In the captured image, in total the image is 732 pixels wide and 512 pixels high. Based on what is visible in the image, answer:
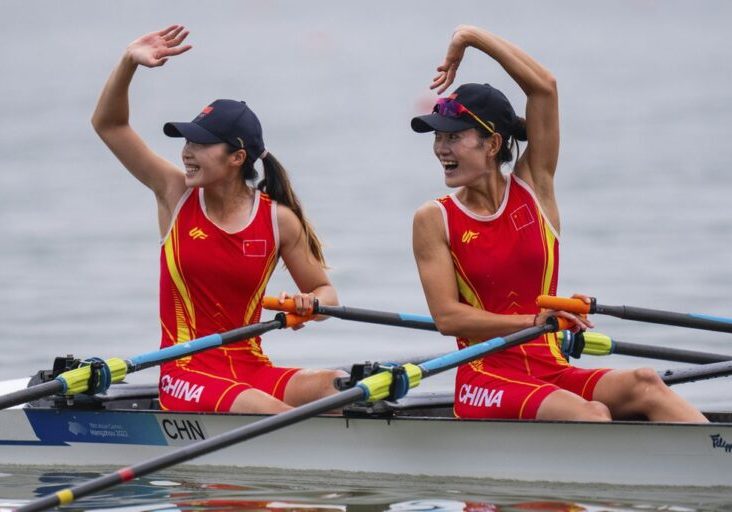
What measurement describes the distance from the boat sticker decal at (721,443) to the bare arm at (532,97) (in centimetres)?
134

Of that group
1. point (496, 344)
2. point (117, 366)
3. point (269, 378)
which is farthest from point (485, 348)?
point (117, 366)

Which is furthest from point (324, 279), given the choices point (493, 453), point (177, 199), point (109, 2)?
point (109, 2)

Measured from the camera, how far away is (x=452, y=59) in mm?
8625

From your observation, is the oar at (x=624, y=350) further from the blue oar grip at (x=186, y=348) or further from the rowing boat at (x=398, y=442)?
the blue oar grip at (x=186, y=348)

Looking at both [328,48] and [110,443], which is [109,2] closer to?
[328,48]

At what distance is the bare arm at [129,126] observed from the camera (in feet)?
29.5

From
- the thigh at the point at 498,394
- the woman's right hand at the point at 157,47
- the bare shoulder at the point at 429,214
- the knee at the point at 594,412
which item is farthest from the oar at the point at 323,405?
the woman's right hand at the point at 157,47

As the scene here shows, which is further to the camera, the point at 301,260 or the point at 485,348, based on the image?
the point at 301,260

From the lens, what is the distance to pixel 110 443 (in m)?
9.38

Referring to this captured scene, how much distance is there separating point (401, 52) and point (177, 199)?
32.6 metres

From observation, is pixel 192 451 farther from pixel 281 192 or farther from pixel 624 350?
pixel 624 350

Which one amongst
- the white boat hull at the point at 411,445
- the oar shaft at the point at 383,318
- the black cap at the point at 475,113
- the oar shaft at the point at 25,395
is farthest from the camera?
the oar shaft at the point at 383,318

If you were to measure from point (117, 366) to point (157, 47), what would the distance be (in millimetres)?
1602

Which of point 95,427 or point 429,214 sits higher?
point 429,214
